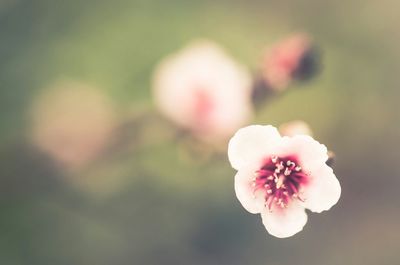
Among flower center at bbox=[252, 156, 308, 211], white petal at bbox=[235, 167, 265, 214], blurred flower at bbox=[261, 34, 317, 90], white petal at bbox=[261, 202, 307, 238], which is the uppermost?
blurred flower at bbox=[261, 34, 317, 90]

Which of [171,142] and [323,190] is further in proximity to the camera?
[171,142]

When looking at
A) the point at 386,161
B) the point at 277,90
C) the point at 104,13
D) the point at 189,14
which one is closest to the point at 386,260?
the point at 386,161

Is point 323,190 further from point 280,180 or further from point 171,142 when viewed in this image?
point 171,142

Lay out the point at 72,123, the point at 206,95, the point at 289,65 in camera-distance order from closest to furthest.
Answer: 1. the point at 289,65
2. the point at 206,95
3. the point at 72,123

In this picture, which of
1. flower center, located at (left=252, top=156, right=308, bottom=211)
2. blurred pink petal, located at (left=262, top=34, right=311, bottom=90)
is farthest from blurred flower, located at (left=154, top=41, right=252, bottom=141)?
flower center, located at (left=252, top=156, right=308, bottom=211)

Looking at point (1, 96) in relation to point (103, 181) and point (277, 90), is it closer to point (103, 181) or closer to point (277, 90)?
point (103, 181)

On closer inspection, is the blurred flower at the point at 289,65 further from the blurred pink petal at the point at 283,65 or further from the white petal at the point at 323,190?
the white petal at the point at 323,190

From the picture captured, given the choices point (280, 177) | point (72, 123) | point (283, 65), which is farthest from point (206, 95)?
point (280, 177)

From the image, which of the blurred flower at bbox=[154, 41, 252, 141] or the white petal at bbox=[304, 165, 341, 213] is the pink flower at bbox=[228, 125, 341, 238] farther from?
the blurred flower at bbox=[154, 41, 252, 141]

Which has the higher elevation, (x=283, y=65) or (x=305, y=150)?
(x=283, y=65)
